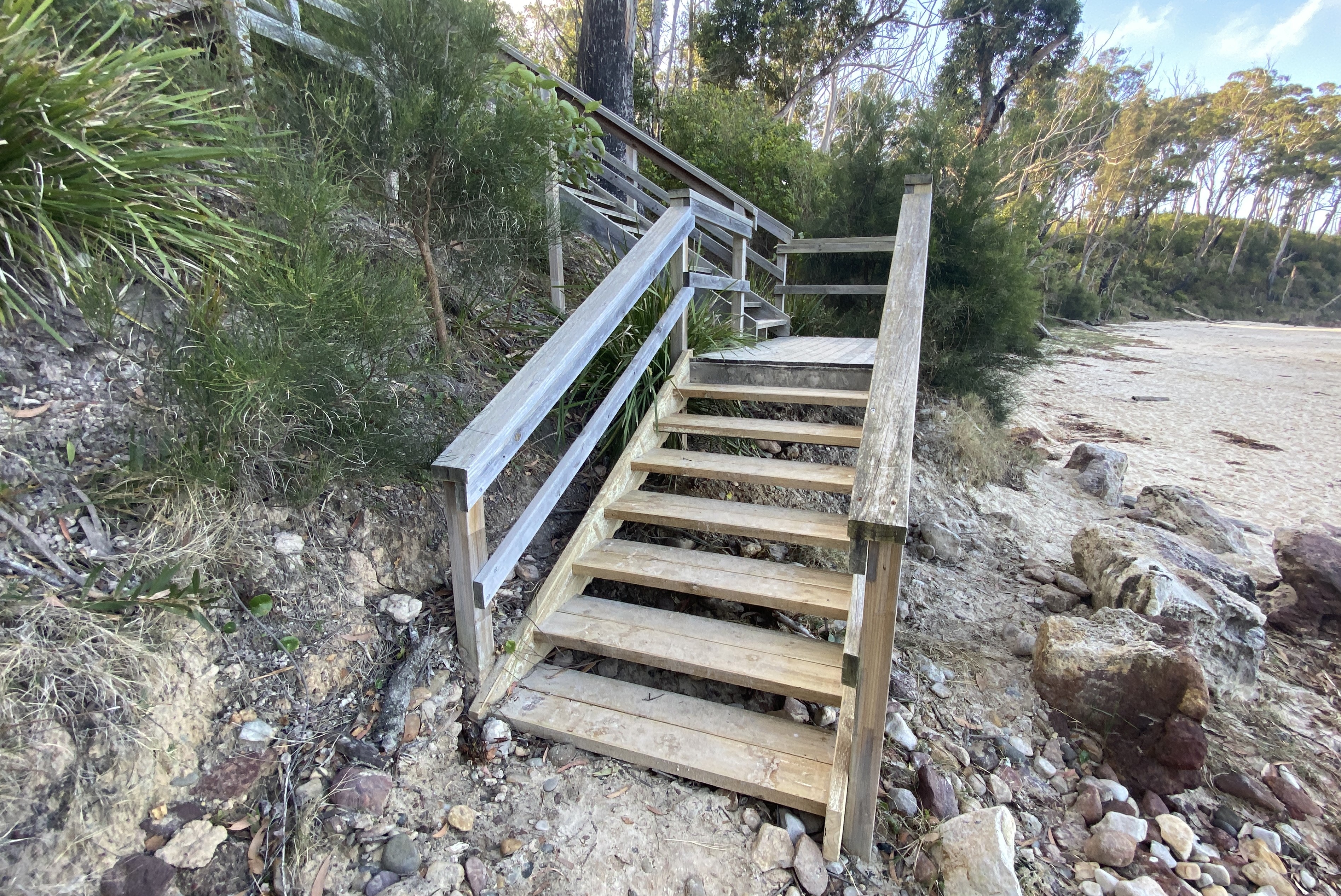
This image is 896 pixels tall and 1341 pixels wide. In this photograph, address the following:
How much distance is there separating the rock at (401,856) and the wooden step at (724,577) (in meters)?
1.13

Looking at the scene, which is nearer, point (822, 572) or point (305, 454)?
point (305, 454)

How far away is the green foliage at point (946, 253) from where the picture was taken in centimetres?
535

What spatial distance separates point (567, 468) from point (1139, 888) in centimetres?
222

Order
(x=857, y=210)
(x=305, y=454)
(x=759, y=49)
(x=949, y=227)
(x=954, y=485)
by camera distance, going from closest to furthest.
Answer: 1. (x=305, y=454)
2. (x=954, y=485)
3. (x=949, y=227)
4. (x=857, y=210)
5. (x=759, y=49)

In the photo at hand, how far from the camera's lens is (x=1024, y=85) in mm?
15594

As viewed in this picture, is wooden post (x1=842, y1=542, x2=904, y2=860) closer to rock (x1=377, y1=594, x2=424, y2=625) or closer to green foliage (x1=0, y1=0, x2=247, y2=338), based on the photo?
rock (x1=377, y1=594, x2=424, y2=625)

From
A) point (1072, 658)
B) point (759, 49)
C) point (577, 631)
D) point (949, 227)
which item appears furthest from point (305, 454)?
point (759, 49)

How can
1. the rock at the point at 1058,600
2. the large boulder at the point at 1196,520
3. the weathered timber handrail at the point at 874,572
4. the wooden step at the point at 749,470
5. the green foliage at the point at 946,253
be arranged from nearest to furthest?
the weathered timber handrail at the point at 874,572 → the wooden step at the point at 749,470 → the rock at the point at 1058,600 → the large boulder at the point at 1196,520 → the green foliage at the point at 946,253

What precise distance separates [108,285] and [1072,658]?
3543mm

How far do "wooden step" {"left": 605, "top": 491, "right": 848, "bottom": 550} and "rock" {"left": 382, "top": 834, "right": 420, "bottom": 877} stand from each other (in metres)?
1.46

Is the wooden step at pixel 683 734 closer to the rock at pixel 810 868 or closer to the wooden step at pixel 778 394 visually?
the rock at pixel 810 868

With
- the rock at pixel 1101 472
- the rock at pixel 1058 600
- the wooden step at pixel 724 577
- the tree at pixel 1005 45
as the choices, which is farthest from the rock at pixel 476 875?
the tree at pixel 1005 45

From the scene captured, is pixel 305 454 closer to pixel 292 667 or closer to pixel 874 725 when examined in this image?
pixel 292 667

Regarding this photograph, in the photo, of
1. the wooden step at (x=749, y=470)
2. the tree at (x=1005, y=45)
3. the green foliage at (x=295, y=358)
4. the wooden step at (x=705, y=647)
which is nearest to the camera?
the green foliage at (x=295, y=358)
